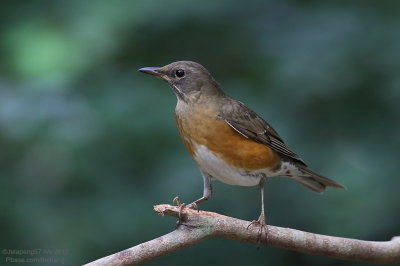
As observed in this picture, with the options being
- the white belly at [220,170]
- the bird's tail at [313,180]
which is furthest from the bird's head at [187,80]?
the bird's tail at [313,180]

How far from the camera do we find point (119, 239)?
5.36 m

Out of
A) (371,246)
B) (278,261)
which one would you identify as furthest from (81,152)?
(371,246)

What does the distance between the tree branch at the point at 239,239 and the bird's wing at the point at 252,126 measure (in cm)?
95

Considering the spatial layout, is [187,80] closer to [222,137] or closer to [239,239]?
[222,137]

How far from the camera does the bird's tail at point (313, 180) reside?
5.25 meters

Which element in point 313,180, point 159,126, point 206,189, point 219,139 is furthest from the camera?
point 159,126

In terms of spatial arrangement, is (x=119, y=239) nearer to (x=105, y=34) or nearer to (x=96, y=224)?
(x=96, y=224)

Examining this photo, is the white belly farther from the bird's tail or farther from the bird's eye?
the bird's eye

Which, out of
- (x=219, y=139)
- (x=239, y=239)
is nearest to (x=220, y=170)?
(x=219, y=139)

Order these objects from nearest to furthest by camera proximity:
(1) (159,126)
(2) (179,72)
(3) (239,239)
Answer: (3) (239,239) < (2) (179,72) < (1) (159,126)

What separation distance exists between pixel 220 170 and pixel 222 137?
0.22 meters

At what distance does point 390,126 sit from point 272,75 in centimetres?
101

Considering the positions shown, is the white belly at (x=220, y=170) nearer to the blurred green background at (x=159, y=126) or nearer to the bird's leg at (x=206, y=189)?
the bird's leg at (x=206, y=189)

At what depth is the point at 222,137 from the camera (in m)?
4.79
